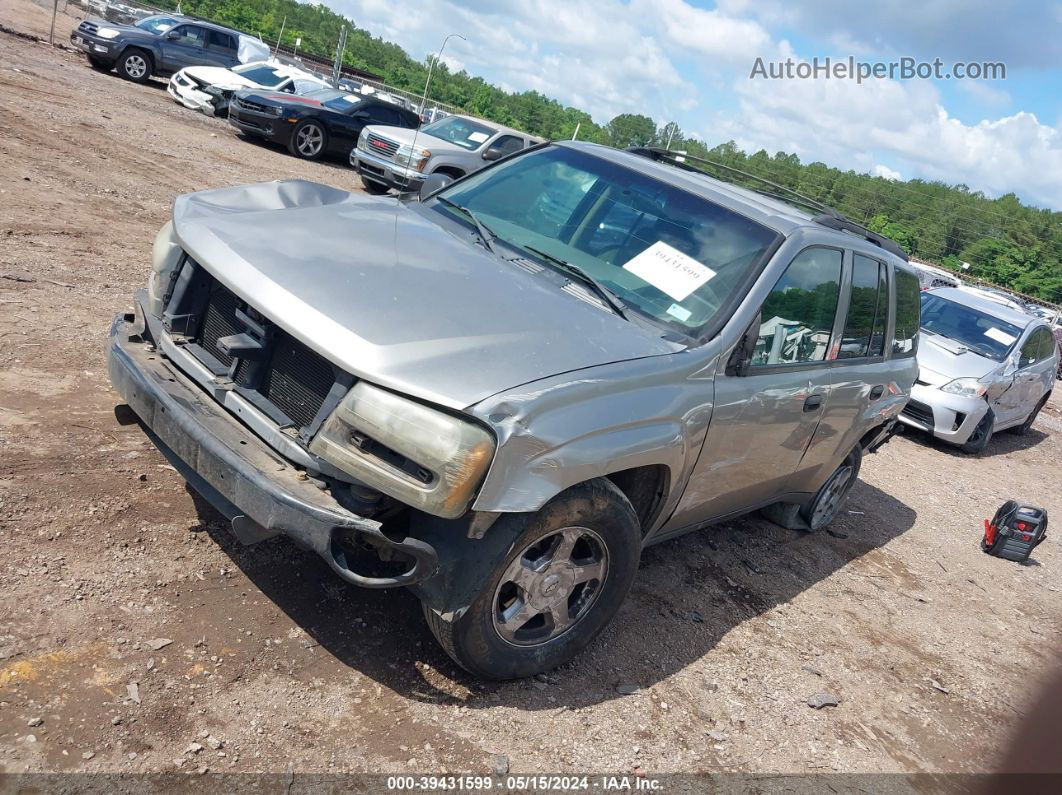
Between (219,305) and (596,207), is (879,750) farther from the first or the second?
(219,305)

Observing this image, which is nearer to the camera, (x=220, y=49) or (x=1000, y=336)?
(x=1000, y=336)

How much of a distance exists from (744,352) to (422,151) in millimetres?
12133

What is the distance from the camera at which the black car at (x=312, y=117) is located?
1619cm

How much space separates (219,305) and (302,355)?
0.59 m

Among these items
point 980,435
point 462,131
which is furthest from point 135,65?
point 980,435

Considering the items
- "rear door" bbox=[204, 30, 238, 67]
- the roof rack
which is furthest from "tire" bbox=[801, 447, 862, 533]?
"rear door" bbox=[204, 30, 238, 67]

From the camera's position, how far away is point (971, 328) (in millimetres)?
10906

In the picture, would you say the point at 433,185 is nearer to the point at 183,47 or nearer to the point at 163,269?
the point at 163,269

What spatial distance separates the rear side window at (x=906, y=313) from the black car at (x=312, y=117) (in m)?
13.4

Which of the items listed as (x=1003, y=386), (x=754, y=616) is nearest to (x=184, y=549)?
(x=754, y=616)

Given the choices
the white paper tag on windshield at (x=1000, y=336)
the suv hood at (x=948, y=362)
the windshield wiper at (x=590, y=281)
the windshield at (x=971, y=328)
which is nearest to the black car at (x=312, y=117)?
the windshield at (x=971, y=328)

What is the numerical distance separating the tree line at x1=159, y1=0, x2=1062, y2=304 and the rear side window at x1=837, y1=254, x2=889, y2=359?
2766 cm

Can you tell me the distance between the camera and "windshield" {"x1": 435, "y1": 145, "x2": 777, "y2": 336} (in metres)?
3.93

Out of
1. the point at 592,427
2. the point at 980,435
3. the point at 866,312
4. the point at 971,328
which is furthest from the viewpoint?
the point at 971,328
